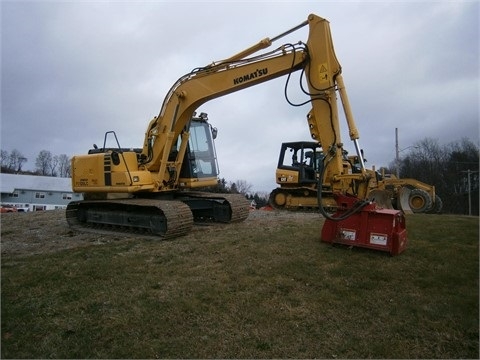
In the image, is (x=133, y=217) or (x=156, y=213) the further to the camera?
(x=133, y=217)

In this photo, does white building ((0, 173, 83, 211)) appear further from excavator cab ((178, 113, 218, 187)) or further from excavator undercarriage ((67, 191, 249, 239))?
excavator cab ((178, 113, 218, 187))

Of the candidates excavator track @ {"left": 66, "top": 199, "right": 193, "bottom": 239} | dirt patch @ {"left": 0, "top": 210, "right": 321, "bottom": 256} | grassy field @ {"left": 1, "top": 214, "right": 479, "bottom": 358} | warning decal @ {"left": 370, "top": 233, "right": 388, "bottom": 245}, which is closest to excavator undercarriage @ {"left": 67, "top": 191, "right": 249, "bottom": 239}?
excavator track @ {"left": 66, "top": 199, "right": 193, "bottom": 239}

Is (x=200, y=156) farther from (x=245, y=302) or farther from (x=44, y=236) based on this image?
(x=245, y=302)

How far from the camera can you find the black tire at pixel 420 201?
16.2 meters

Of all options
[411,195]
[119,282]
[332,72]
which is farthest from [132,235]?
[411,195]

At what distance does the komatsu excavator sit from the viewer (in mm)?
7746

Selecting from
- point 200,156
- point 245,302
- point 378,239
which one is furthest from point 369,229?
point 200,156

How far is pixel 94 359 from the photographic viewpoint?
372 cm

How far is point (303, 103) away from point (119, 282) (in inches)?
184

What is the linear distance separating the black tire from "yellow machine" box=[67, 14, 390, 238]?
7.83 metres

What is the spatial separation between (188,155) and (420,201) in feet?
33.6

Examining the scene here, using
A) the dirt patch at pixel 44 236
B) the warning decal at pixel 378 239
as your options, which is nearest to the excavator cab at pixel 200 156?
the dirt patch at pixel 44 236

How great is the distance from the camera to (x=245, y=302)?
190 inches

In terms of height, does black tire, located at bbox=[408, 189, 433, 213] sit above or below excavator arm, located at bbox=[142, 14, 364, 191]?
below
